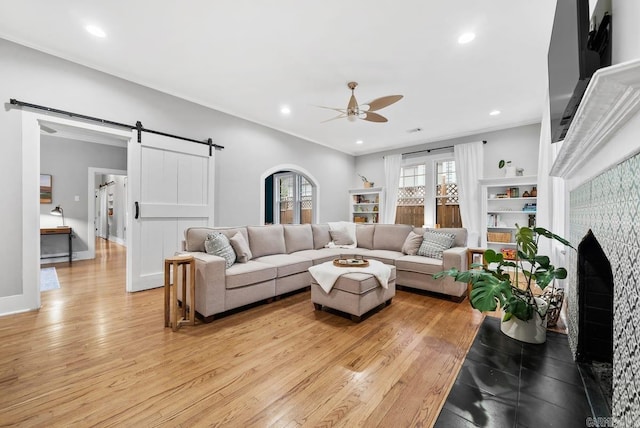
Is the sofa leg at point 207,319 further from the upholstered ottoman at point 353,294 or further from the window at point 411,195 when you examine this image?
the window at point 411,195

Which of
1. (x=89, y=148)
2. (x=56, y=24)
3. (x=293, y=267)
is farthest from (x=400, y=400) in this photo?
(x=89, y=148)

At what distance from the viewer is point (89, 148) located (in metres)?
5.79

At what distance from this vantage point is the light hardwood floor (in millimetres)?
1417

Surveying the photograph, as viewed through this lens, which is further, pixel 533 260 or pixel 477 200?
pixel 477 200

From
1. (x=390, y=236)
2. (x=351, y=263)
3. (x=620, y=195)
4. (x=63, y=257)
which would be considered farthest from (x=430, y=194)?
(x=63, y=257)

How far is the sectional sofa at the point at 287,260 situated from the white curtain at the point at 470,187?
1.64 metres

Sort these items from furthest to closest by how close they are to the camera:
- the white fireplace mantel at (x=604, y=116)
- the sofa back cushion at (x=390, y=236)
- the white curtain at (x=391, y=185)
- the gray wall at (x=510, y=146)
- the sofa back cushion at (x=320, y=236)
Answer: the white curtain at (x=391, y=185) → the gray wall at (x=510, y=146) → the sofa back cushion at (x=320, y=236) → the sofa back cushion at (x=390, y=236) → the white fireplace mantel at (x=604, y=116)

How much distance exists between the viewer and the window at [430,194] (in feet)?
18.5

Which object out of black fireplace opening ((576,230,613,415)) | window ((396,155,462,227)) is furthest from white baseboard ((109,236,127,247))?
black fireplace opening ((576,230,613,415))

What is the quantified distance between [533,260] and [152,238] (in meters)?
4.30

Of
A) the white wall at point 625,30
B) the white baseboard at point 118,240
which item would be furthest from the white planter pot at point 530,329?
the white baseboard at point 118,240

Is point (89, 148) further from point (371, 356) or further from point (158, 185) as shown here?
point (371, 356)

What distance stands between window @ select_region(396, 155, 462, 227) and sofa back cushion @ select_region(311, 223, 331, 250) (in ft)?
7.95

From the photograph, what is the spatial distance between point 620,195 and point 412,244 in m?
2.90
